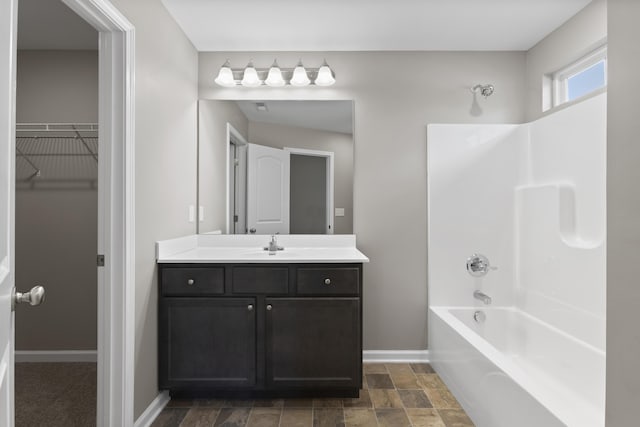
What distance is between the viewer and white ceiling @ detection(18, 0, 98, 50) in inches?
90.2

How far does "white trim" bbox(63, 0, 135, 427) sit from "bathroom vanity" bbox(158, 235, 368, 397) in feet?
1.26

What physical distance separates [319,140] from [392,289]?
1293 mm

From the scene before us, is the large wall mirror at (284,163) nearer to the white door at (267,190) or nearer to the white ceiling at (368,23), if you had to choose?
the white door at (267,190)

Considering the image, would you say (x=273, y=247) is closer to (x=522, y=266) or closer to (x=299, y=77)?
(x=299, y=77)

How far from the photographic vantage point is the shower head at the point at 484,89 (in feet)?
9.21

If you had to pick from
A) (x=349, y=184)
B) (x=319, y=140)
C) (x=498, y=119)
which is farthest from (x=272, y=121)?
(x=498, y=119)

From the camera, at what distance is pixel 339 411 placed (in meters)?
2.13

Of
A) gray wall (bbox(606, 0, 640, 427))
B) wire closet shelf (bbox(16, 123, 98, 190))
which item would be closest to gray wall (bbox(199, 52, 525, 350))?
wire closet shelf (bbox(16, 123, 98, 190))

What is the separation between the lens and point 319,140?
Answer: 2.90 metres

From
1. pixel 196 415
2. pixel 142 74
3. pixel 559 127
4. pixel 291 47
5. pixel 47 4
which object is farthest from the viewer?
pixel 291 47

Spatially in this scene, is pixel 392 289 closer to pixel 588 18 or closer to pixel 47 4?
pixel 588 18

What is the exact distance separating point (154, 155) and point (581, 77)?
2807 mm

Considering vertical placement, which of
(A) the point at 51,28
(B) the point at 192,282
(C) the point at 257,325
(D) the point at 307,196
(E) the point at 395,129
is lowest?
(C) the point at 257,325

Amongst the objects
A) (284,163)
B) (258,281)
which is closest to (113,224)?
(258,281)
